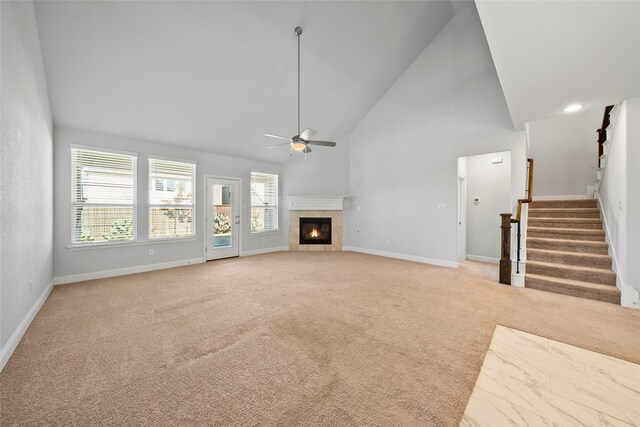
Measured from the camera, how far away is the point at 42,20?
8.95 feet

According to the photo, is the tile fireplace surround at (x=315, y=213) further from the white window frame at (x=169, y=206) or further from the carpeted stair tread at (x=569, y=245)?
the carpeted stair tread at (x=569, y=245)

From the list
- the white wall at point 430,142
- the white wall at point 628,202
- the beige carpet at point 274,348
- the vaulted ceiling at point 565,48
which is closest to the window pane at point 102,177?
the beige carpet at point 274,348

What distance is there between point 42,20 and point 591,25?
5432mm

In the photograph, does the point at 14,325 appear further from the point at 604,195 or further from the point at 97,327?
the point at 604,195

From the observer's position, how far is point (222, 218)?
6.15 meters

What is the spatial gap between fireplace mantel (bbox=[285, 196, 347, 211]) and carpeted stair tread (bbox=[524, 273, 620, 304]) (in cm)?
461

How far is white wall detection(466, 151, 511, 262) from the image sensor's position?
5.72 meters

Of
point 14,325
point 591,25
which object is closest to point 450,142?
point 591,25

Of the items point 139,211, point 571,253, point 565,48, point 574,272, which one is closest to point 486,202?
point 571,253

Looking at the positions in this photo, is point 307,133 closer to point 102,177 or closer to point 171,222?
point 171,222

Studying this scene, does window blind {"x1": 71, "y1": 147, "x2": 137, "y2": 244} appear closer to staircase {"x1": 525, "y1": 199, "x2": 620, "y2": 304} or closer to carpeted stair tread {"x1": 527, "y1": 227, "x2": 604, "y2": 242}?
staircase {"x1": 525, "y1": 199, "x2": 620, "y2": 304}

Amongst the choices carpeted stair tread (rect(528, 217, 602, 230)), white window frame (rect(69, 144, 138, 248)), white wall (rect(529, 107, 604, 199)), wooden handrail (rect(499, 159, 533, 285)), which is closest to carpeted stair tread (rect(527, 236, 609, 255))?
carpeted stair tread (rect(528, 217, 602, 230))

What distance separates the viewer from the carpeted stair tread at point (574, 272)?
3469 millimetres

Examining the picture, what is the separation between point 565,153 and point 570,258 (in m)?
3.29
